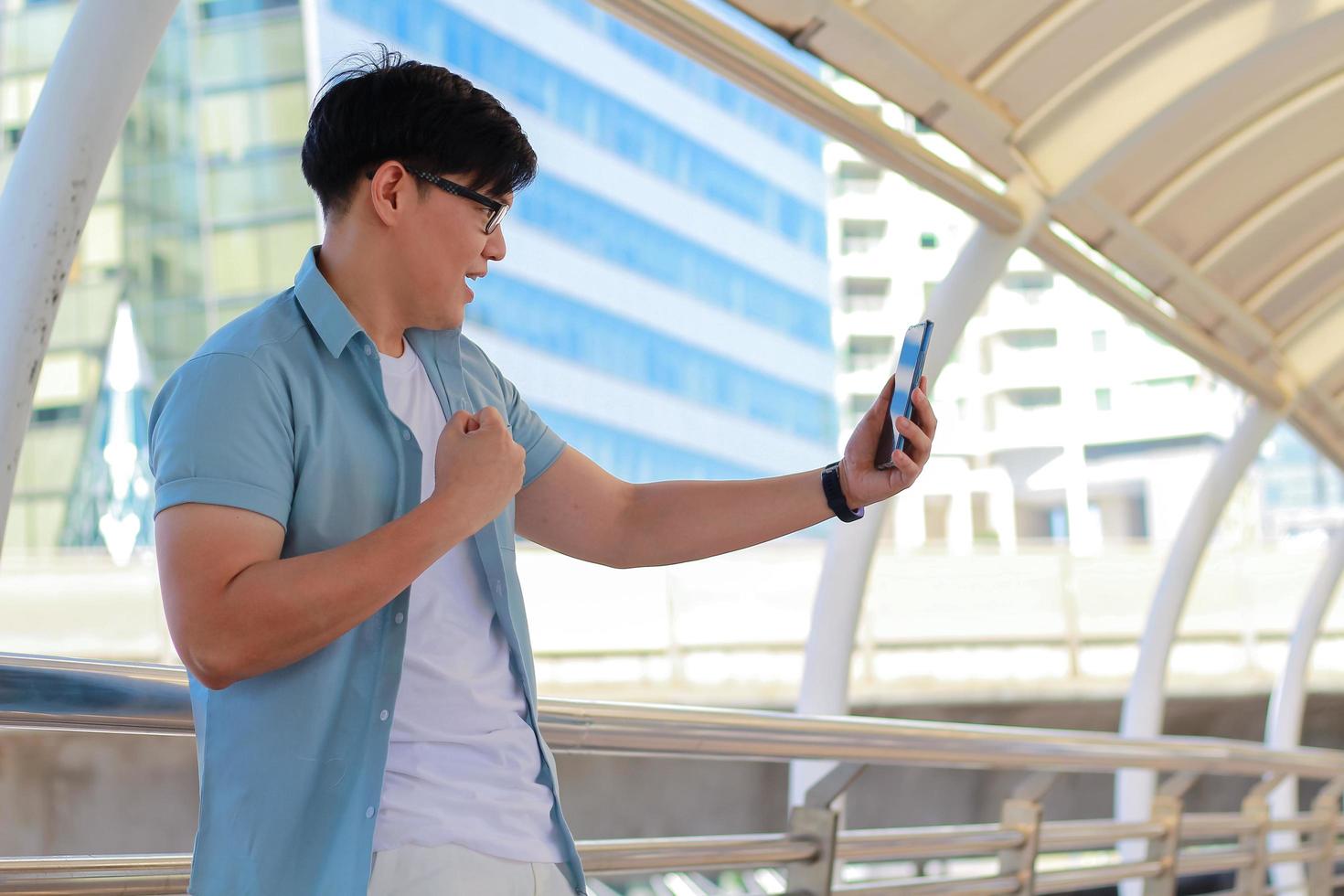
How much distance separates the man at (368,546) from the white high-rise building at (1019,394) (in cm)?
6706

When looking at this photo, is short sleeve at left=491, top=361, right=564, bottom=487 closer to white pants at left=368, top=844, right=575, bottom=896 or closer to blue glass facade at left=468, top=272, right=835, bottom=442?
white pants at left=368, top=844, right=575, bottom=896

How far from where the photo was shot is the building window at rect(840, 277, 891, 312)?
87625mm

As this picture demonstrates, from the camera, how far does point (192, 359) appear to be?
5.00 ft

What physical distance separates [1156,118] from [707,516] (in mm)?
3833

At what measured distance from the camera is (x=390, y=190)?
168cm

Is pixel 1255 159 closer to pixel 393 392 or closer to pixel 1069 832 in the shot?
pixel 1069 832

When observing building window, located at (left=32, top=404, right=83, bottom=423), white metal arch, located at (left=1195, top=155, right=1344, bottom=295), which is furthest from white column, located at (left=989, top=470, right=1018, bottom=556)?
white metal arch, located at (left=1195, top=155, right=1344, bottom=295)

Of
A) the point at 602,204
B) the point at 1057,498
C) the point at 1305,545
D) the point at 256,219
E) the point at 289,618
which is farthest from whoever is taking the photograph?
the point at 1057,498

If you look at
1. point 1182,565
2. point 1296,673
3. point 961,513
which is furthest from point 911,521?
point 1182,565

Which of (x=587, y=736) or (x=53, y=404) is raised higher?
(x=53, y=404)

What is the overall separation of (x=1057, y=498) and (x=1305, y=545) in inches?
2349

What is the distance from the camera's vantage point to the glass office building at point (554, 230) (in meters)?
48.7

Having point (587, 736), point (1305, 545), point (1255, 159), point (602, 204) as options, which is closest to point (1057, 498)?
point (602, 204)

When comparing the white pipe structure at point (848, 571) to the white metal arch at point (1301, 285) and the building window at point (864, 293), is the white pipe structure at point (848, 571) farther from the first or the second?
the building window at point (864, 293)
